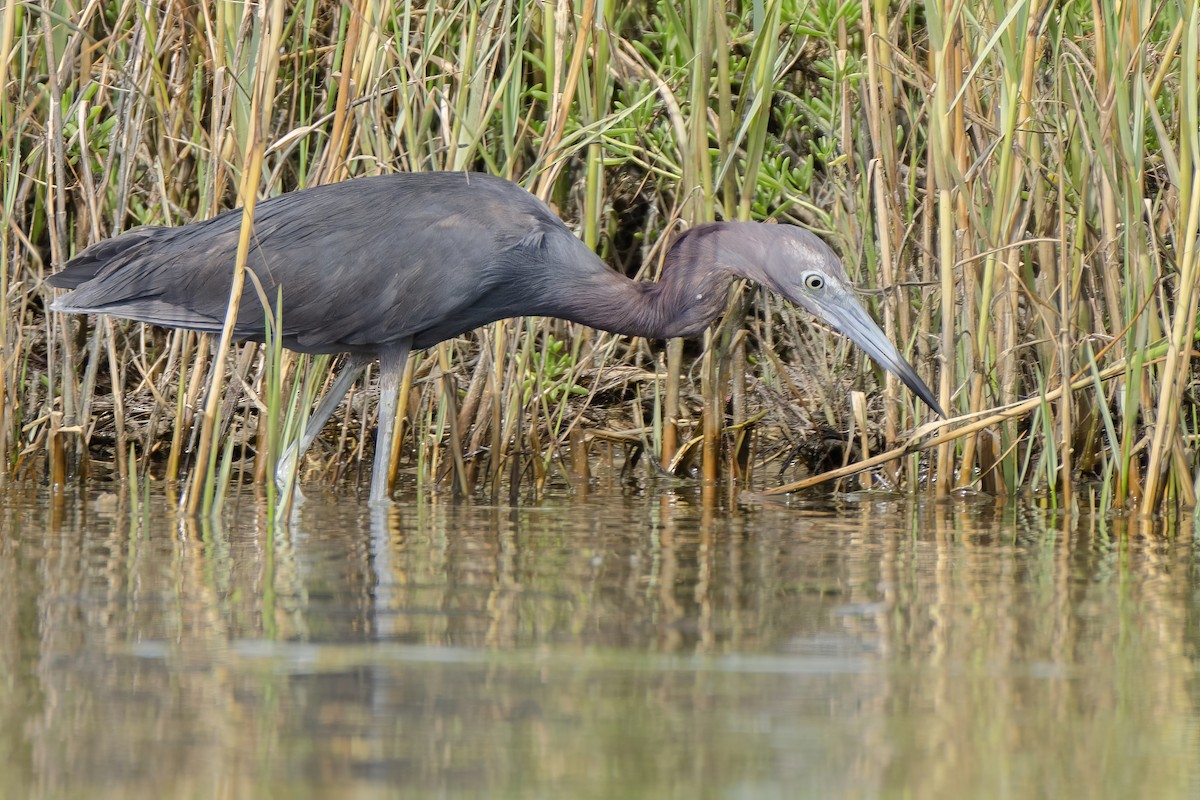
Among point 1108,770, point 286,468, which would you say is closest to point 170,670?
point 1108,770

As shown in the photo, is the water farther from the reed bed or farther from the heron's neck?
the heron's neck

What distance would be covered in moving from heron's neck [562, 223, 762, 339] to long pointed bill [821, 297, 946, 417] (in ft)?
0.86

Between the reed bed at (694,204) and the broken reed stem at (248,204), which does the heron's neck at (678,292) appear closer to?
the reed bed at (694,204)

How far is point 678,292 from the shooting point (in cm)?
468

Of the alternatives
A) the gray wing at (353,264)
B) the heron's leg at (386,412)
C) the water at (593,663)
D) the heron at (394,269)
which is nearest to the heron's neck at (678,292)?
the heron at (394,269)

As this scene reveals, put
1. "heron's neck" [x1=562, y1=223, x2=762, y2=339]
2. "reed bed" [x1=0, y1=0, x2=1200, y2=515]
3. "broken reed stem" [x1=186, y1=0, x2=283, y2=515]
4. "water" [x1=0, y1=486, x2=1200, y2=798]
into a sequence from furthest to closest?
"heron's neck" [x1=562, y1=223, x2=762, y2=339] → "reed bed" [x1=0, y1=0, x2=1200, y2=515] → "broken reed stem" [x1=186, y1=0, x2=283, y2=515] → "water" [x1=0, y1=486, x2=1200, y2=798]

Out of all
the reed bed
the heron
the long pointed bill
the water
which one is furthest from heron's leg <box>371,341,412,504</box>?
the long pointed bill

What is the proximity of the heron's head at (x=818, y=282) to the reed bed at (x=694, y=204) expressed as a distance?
202 mm

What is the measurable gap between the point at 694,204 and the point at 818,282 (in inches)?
24.0

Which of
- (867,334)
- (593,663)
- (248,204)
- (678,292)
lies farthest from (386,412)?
(593,663)

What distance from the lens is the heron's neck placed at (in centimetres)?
461

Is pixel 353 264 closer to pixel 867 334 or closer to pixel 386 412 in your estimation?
pixel 386 412

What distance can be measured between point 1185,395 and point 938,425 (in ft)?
2.98

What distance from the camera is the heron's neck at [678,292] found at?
4.61 meters
